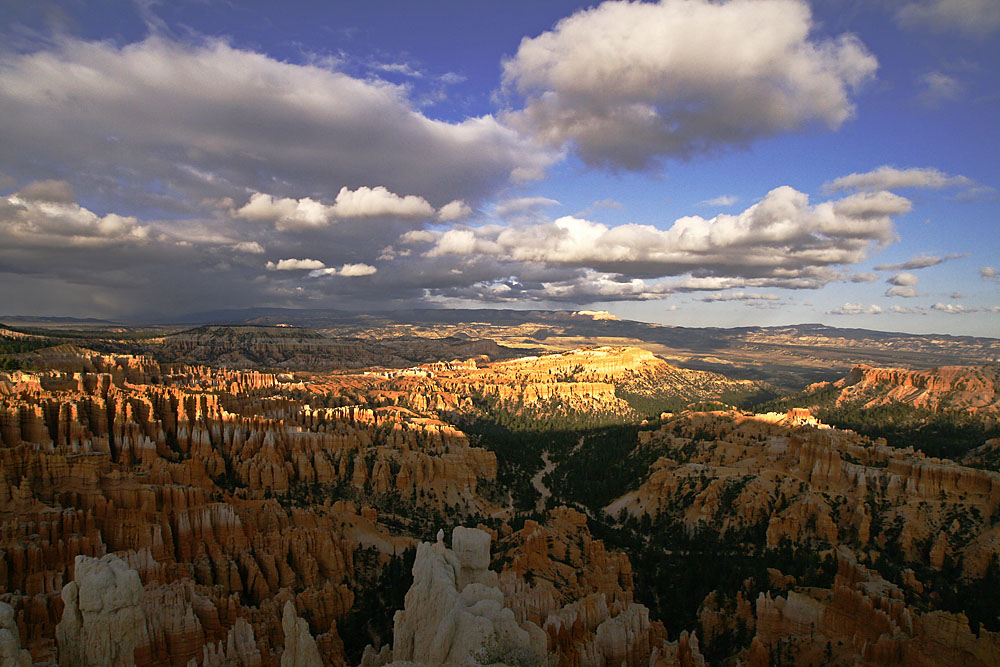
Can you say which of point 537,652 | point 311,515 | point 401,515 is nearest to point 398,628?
point 537,652

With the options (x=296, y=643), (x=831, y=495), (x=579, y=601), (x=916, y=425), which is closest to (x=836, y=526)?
(x=831, y=495)

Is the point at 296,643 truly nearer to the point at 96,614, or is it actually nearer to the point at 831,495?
the point at 96,614

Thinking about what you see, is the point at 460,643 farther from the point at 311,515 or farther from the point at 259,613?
the point at 311,515

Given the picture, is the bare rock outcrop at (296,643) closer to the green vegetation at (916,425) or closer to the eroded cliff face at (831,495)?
the eroded cliff face at (831,495)

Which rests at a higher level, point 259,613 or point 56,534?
point 56,534

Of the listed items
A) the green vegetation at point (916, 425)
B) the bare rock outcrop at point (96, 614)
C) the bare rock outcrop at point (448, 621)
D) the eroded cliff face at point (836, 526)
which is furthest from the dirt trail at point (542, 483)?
the green vegetation at point (916, 425)
